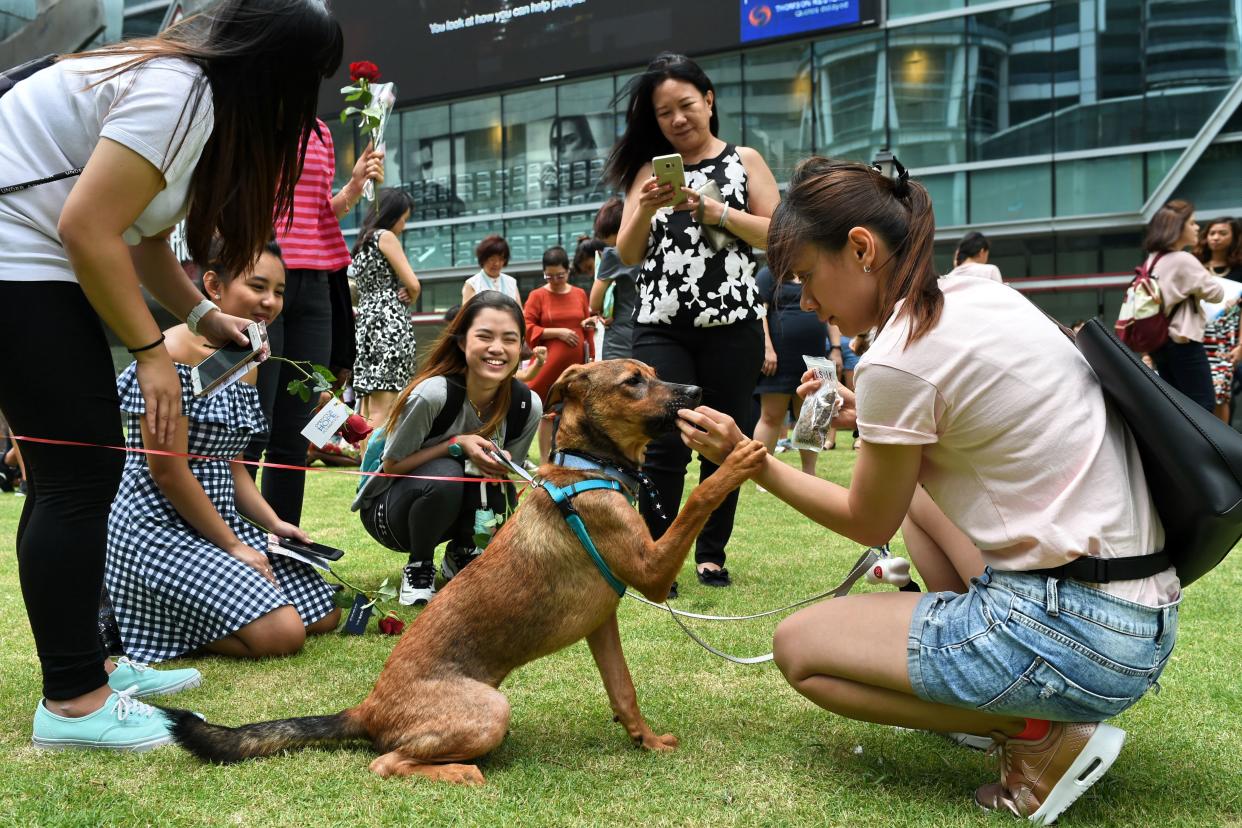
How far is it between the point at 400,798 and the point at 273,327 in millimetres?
2905

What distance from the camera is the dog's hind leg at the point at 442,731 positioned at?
2660 millimetres

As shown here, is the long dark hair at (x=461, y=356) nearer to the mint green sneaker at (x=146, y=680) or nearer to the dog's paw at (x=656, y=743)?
the mint green sneaker at (x=146, y=680)

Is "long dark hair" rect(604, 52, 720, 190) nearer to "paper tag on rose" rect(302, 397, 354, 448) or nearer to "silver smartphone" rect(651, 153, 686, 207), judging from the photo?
"silver smartphone" rect(651, 153, 686, 207)

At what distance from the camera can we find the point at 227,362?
3.46 meters

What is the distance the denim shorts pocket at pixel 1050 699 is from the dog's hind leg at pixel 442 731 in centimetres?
135

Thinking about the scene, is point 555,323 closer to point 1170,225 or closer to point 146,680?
point 1170,225

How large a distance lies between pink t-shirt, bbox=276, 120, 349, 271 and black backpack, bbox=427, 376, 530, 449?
40.0 inches

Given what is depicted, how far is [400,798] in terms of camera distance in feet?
8.20

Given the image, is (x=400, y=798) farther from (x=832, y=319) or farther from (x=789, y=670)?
(x=832, y=319)

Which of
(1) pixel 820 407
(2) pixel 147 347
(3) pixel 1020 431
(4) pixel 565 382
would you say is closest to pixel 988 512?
(3) pixel 1020 431

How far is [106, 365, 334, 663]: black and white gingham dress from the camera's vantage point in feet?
12.7

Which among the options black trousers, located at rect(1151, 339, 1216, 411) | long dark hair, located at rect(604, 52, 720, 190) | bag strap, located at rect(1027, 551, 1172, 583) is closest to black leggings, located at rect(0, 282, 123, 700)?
bag strap, located at rect(1027, 551, 1172, 583)

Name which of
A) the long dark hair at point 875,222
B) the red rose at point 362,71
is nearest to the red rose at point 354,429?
the red rose at point 362,71

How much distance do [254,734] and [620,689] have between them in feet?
3.60
